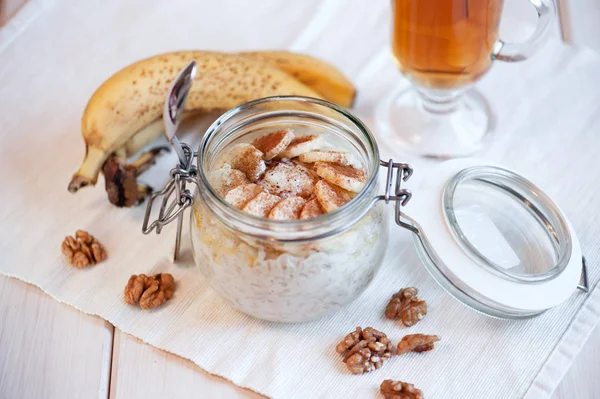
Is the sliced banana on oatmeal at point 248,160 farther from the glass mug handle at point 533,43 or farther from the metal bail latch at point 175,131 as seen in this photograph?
the glass mug handle at point 533,43

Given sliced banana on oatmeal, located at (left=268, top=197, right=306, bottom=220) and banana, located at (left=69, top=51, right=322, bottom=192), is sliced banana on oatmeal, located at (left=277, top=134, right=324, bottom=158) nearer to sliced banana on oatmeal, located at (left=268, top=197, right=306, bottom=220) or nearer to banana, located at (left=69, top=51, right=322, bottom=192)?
sliced banana on oatmeal, located at (left=268, top=197, right=306, bottom=220)

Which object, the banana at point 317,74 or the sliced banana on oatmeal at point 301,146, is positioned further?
the banana at point 317,74

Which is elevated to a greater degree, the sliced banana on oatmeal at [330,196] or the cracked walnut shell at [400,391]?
the sliced banana on oatmeal at [330,196]

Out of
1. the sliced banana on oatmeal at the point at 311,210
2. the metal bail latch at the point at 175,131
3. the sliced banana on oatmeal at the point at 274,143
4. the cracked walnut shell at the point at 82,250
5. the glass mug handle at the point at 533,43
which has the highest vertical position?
the metal bail latch at the point at 175,131

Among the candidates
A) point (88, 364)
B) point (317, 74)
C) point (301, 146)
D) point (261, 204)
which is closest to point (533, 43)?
point (317, 74)

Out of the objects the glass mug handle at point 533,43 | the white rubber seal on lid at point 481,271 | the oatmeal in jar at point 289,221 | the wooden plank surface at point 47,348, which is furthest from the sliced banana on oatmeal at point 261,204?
the glass mug handle at point 533,43

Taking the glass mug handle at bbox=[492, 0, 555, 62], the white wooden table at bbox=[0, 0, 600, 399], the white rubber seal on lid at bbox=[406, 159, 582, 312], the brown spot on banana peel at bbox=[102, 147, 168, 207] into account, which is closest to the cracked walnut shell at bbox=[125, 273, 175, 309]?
the white wooden table at bbox=[0, 0, 600, 399]

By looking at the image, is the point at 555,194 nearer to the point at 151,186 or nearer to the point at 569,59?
the point at 569,59
